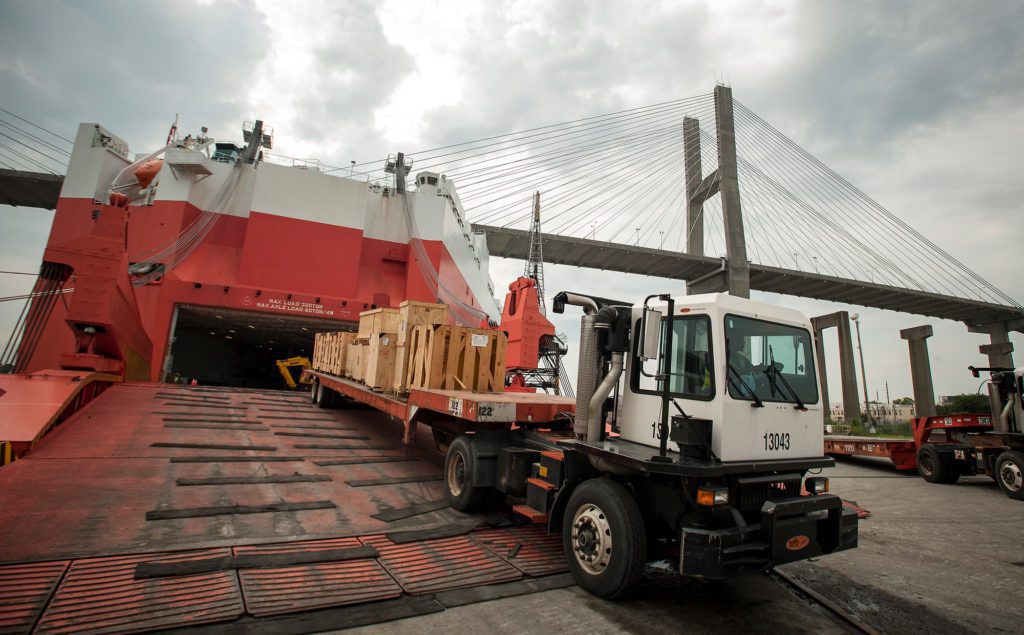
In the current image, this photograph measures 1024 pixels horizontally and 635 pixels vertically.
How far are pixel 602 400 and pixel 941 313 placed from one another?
161ft

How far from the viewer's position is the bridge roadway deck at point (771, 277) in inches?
1426

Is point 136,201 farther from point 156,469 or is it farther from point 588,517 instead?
point 588,517

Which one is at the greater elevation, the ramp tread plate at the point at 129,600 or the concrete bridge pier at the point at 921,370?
the concrete bridge pier at the point at 921,370

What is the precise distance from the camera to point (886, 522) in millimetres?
7621

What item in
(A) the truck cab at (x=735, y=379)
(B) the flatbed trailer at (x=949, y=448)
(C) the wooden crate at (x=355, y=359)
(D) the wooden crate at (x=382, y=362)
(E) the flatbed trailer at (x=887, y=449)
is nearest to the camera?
(A) the truck cab at (x=735, y=379)

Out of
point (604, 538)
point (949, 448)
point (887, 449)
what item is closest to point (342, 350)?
point (604, 538)

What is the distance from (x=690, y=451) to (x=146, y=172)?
28.5 metres

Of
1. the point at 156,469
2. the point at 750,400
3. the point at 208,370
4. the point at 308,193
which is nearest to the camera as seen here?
the point at 750,400

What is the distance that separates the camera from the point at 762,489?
4.03 meters

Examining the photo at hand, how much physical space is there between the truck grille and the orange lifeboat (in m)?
28.2

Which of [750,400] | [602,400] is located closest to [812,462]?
[750,400]

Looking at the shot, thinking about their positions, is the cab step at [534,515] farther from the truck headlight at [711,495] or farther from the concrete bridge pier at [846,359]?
the concrete bridge pier at [846,359]

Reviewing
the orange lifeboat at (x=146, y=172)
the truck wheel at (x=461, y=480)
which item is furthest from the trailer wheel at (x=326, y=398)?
the orange lifeboat at (x=146, y=172)

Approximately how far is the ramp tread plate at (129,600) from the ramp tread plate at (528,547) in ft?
7.95
